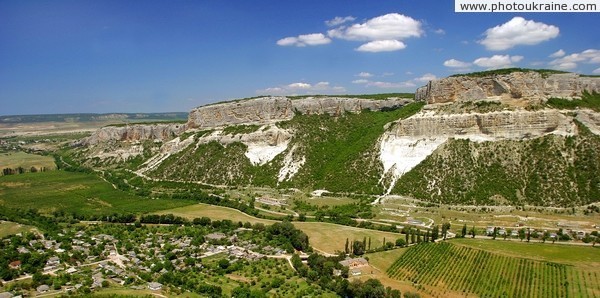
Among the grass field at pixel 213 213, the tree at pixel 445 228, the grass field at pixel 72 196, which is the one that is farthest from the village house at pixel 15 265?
the tree at pixel 445 228

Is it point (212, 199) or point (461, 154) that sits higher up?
point (461, 154)

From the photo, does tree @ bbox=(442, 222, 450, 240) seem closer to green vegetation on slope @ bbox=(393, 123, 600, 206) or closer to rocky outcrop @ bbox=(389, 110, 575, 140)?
green vegetation on slope @ bbox=(393, 123, 600, 206)

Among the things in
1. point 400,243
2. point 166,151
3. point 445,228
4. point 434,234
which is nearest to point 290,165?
point 166,151

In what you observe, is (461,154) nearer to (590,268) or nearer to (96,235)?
(590,268)

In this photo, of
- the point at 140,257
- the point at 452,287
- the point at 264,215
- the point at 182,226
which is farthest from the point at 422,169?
the point at 140,257

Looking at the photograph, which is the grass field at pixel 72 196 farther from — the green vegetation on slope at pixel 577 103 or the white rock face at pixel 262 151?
the green vegetation on slope at pixel 577 103

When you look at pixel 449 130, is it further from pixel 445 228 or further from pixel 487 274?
pixel 487 274
